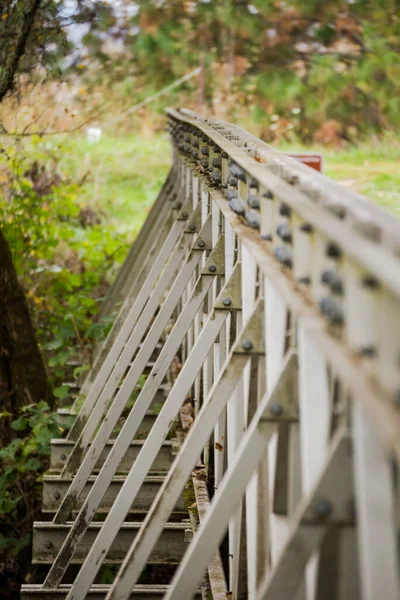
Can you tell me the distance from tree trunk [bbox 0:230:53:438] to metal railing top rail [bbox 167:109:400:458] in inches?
178

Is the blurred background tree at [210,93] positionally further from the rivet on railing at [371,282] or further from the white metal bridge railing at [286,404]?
the rivet on railing at [371,282]

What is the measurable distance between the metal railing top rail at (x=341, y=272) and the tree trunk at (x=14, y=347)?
178 inches

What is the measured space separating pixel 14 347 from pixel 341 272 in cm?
585

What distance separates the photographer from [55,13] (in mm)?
7812

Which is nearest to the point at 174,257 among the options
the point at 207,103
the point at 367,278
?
the point at 367,278

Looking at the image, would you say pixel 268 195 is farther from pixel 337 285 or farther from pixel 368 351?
pixel 368 351

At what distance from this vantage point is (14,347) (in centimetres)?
778

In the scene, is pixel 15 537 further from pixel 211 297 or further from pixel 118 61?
pixel 118 61

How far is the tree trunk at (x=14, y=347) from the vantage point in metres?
7.71

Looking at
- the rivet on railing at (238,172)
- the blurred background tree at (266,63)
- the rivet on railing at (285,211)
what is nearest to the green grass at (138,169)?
the blurred background tree at (266,63)

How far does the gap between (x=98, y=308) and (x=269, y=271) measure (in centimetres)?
795

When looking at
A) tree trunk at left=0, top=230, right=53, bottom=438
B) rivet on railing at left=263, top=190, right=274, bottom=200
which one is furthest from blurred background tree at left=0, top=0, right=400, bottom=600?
rivet on railing at left=263, top=190, right=274, bottom=200

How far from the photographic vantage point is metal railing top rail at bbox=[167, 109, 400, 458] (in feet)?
6.25

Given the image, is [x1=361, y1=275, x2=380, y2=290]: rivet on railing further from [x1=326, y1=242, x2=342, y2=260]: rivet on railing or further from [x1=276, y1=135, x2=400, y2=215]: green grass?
[x1=276, y1=135, x2=400, y2=215]: green grass
